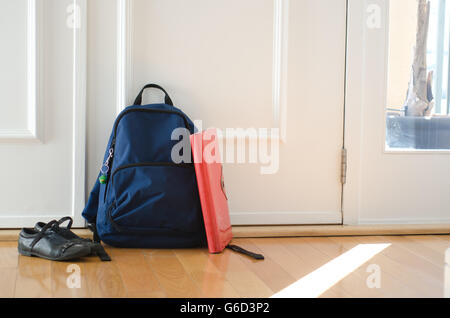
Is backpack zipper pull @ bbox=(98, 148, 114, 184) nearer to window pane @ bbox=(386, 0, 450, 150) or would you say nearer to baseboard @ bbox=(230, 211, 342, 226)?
baseboard @ bbox=(230, 211, 342, 226)

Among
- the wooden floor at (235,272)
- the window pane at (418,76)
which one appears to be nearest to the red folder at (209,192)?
the wooden floor at (235,272)

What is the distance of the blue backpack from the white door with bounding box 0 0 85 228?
173 mm

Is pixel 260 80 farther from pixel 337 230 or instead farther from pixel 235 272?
pixel 235 272

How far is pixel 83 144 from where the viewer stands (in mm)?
1730

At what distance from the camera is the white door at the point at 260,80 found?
1778 mm

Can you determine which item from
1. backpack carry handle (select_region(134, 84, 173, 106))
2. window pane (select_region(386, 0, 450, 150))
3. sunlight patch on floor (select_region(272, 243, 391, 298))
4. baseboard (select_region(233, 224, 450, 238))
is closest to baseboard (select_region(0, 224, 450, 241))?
baseboard (select_region(233, 224, 450, 238))

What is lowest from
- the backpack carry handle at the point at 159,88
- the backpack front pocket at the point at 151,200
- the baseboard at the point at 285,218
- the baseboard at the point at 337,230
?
the baseboard at the point at 337,230

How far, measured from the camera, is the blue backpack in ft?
5.16

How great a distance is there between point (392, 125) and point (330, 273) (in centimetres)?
80

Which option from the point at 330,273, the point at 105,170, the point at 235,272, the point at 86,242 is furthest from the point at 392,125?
the point at 86,242

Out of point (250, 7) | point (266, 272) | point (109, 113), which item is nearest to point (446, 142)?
point (250, 7)

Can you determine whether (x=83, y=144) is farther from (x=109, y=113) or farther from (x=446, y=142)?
(x=446, y=142)

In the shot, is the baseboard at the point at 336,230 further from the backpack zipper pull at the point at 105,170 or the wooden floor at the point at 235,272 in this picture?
the backpack zipper pull at the point at 105,170
